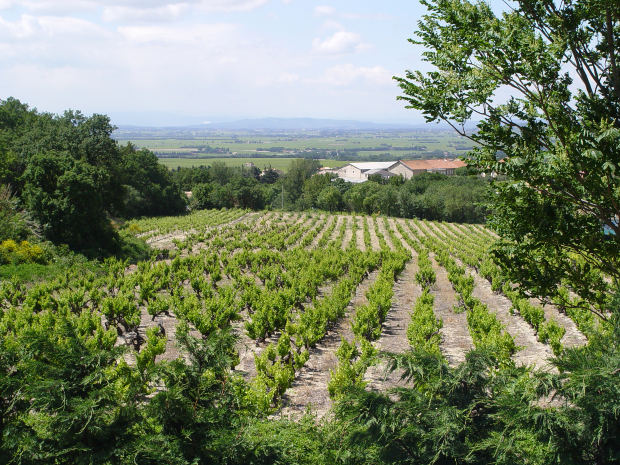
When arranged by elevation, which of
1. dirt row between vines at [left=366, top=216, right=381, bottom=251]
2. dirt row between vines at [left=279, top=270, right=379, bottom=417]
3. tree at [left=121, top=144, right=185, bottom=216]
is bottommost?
dirt row between vines at [left=366, top=216, right=381, bottom=251]

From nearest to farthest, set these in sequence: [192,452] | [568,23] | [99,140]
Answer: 1. [192,452]
2. [568,23]
3. [99,140]

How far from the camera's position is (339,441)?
5070 millimetres

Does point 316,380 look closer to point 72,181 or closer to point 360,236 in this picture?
point 72,181

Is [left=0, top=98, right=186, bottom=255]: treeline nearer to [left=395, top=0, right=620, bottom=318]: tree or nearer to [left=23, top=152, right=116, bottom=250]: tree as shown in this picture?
[left=23, top=152, right=116, bottom=250]: tree

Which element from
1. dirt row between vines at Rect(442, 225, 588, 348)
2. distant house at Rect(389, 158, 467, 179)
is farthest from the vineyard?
distant house at Rect(389, 158, 467, 179)

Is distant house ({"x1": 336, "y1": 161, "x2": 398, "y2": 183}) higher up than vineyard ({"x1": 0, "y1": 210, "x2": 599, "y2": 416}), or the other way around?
distant house ({"x1": 336, "y1": 161, "x2": 398, "y2": 183})

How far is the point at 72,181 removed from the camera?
962 inches

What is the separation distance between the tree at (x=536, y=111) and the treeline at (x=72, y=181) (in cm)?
2305

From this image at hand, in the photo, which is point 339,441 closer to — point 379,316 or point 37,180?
point 379,316

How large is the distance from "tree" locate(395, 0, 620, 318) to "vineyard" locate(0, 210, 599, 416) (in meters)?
1.27

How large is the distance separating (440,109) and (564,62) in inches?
66.5

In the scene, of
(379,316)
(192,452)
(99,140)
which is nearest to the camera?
(192,452)

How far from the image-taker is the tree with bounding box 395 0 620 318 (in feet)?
18.7

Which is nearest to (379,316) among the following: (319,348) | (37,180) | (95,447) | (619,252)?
(319,348)
